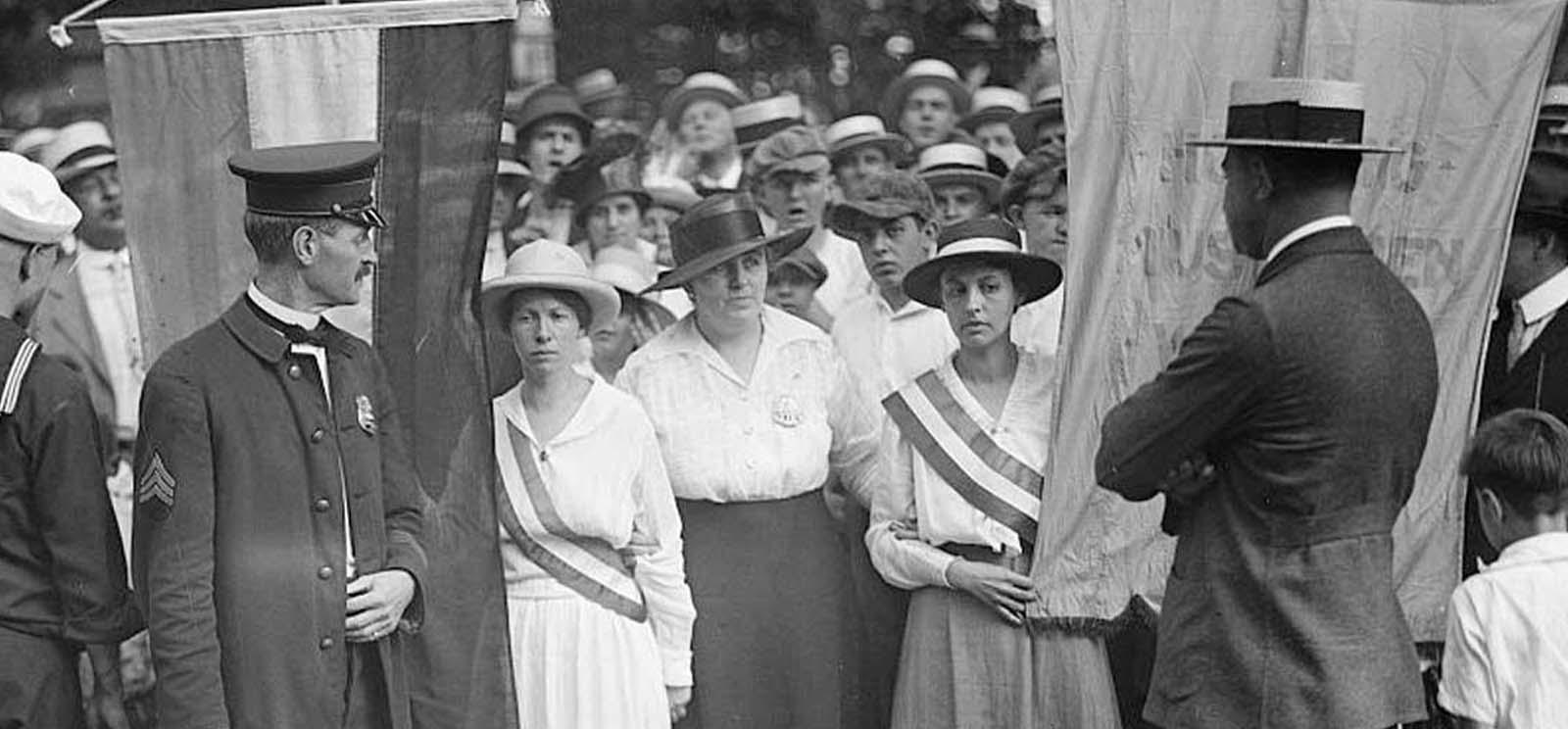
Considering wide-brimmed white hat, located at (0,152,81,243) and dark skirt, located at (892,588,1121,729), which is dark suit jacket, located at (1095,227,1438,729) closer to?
dark skirt, located at (892,588,1121,729)

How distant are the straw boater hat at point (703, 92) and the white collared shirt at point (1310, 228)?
447cm

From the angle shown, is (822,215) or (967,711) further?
(822,215)

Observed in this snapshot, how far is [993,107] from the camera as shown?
8.18 meters

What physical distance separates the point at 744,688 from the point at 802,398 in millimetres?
750

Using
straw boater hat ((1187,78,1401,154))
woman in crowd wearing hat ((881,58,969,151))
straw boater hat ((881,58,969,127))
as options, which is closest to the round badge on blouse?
straw boater hat ((1187,78,1401,154))

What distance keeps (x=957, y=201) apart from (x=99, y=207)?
2573mm

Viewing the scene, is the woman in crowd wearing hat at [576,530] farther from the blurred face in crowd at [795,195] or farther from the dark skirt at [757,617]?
the blurred face in crowd at [795,195]

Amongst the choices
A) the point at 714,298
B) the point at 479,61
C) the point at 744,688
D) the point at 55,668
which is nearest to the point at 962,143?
the point at 714,298

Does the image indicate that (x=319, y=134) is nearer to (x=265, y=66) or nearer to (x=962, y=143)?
(x=265, y=66)

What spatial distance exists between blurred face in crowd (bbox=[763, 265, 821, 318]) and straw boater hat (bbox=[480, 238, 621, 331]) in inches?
44.7

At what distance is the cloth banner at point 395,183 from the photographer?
486cm

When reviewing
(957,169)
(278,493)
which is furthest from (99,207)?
(278,493)

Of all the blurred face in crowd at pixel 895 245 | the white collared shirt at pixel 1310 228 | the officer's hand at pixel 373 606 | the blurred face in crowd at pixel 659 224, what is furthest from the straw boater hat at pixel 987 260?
the blurred face in crowd at pixel 659 224

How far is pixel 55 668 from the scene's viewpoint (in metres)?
4.58
